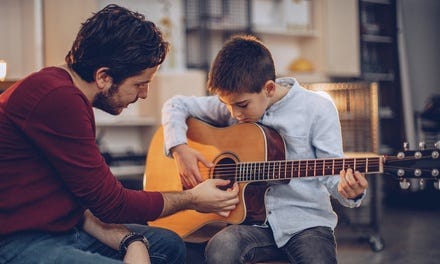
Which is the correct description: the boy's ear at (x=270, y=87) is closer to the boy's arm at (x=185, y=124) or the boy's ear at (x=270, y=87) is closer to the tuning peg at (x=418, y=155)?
the boy's arm at (x=185, y=124)

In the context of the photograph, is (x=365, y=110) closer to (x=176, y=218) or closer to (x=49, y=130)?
(x=176, y=218)

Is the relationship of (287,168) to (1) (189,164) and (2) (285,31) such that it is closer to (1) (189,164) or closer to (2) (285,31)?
(1) (189,164)

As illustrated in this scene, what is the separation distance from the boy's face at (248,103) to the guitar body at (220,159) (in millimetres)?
38

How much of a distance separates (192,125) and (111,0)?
2.81 m

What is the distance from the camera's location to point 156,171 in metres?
2.29

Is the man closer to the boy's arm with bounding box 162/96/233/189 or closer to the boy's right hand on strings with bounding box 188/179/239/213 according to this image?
the boy's right hand on strings with bounding box 188/179/239/213

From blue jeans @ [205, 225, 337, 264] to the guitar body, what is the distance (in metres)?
0.07

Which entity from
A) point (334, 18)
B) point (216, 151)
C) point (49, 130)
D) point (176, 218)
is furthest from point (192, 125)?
point (334, 18)

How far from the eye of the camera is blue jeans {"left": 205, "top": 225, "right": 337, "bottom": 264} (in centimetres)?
176

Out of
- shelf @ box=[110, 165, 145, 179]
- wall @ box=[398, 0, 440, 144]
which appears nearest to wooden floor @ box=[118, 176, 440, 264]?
wall @ box=[398, 0, 440, 144]

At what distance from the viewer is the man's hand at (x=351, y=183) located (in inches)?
66.1

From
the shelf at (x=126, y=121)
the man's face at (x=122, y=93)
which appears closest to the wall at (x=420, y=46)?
the shelf at (x=126, y=121)

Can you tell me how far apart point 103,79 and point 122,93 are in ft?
0.23

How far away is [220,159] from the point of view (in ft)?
6.83
